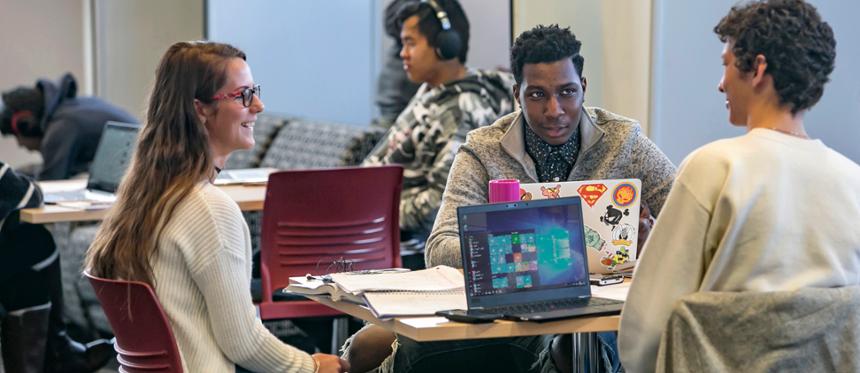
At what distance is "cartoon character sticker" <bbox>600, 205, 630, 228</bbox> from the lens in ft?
8.20

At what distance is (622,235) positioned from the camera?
99.4 inches

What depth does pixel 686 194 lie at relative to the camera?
1989mm

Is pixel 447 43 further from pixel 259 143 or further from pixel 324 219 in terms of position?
pixel 259 143

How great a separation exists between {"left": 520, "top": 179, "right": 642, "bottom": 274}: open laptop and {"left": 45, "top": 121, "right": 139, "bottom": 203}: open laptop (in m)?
2.31

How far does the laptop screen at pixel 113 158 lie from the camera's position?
4.45 metres

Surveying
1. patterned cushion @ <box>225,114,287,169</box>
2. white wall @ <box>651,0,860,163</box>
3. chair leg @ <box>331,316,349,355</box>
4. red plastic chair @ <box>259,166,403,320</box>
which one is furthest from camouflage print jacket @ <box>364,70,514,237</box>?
patterned cushion @ <box>225,114,287,169</box>

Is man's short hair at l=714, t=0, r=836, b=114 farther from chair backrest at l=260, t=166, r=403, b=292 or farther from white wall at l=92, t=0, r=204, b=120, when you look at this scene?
white wall at l=92, t=0, r=204, b=120

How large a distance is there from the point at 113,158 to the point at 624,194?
253 cm

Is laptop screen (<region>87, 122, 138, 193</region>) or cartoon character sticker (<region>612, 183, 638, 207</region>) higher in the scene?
cartoon character sticker (<region>612, 183, 638, 207</region>)

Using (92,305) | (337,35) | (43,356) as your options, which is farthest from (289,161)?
(43,356)

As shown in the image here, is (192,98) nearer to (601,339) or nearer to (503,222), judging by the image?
(503,222)

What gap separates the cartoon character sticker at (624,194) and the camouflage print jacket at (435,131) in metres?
1.62

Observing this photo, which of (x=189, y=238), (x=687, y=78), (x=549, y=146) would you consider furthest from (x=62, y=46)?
(x=189, y=238)

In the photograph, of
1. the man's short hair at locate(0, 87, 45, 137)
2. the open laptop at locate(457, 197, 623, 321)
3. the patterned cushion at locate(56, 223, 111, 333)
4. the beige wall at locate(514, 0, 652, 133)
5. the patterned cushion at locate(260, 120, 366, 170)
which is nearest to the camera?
the open laptop at locate(457, 197, 623, 321)
